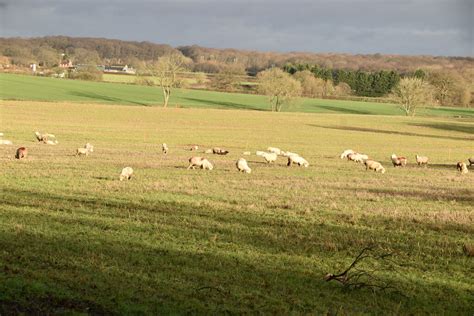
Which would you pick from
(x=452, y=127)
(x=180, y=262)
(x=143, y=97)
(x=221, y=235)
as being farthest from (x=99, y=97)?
(x=180, y=262)

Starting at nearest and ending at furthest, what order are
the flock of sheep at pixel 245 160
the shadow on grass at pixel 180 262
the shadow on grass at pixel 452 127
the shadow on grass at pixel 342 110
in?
the shadow on grass at pixel 180 262 → the flock of sheep at pixel 245 160 → the shadow on grass at pixel 452 127 → the shadow on grass at pixel 342 110

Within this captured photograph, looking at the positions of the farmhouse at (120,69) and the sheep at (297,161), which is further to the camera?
the farmhouse at (120,69)

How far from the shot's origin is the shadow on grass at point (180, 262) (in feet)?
32.3

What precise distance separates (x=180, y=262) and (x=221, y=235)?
291cm

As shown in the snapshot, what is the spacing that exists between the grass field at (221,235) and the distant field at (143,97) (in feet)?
247

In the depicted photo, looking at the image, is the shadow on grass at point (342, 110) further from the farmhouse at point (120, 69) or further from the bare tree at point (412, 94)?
the farmhouse at point (120, 69)

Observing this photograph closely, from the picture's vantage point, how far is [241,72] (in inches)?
7013

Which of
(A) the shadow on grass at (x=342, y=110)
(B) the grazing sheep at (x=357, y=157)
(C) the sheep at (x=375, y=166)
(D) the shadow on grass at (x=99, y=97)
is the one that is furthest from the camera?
(A) the shadow on grass at (x=342, y=110)

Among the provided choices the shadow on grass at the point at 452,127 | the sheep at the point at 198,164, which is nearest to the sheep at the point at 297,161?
the sheep at the point at 198,164

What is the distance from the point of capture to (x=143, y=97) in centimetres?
12544

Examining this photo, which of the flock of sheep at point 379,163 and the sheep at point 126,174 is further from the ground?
the sheep at point 126,174

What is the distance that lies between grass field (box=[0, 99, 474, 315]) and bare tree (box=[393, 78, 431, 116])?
85945 mm

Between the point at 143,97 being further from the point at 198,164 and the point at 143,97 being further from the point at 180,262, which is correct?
the point at 180,262

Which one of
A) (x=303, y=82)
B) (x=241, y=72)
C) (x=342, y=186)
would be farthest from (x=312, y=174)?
(x=241, y=72)
